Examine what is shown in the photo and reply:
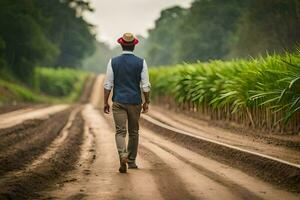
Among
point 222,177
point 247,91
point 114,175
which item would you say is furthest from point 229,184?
point 247,91

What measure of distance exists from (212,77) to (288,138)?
866 centimetres

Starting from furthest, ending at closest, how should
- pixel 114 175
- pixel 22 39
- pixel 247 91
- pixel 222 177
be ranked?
pixel 22 39 → pixel 247 91 → pixel 114 175 → pixel 222 177

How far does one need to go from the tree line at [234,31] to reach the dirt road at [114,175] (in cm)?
1457

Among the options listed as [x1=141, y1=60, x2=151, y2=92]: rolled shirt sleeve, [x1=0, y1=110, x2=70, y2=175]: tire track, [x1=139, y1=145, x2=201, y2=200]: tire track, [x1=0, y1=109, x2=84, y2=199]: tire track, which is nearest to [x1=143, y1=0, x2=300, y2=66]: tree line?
[x1=0, y1=110, x2=70, y2=175]: tire track

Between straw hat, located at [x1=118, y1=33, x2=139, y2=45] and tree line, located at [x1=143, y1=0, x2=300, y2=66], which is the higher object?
tree line, located at [x1=143, y1=0, x2=300, y2=66]

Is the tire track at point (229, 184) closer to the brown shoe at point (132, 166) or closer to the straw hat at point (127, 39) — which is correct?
the brown shoe at point (132, 166)

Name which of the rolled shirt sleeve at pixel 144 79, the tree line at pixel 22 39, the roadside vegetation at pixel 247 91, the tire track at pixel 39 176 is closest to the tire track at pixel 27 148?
the tire track at pixel 39 176

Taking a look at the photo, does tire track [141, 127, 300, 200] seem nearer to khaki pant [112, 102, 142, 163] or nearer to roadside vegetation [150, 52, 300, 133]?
khaki pant [112, 102, 142, 163]

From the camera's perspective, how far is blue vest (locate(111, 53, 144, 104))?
1002 cm

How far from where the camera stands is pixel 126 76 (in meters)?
10.0

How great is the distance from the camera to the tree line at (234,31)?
45.8 m

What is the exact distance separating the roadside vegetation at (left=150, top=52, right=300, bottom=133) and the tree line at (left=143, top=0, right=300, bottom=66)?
3.85 metres

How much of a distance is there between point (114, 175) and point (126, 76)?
69.3 inches

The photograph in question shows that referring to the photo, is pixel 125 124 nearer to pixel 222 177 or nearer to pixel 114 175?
pixel 114 175
